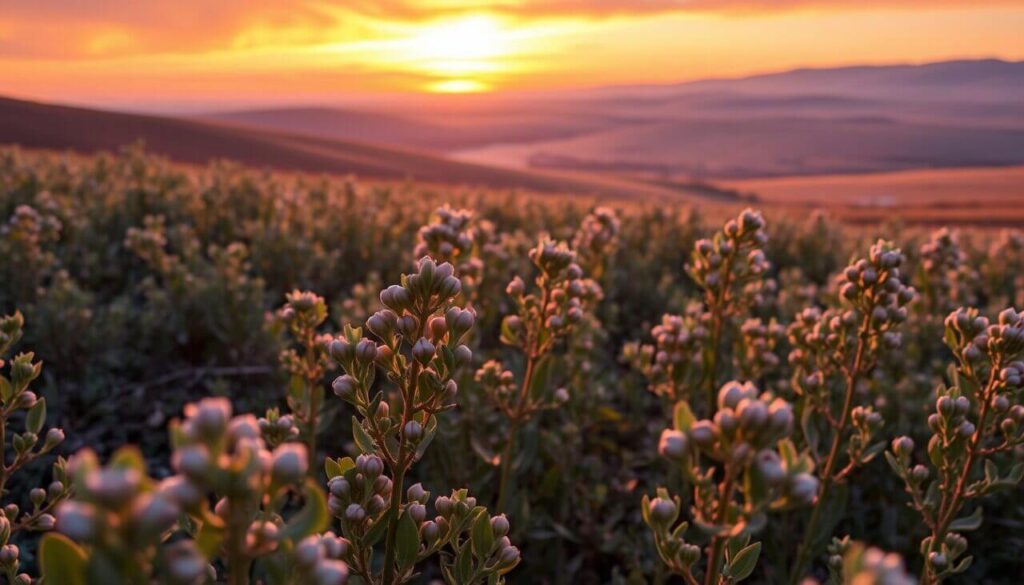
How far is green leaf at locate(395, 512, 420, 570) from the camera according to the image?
90.6 inches

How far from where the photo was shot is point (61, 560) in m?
1.15

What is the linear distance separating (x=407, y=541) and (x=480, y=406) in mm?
2565

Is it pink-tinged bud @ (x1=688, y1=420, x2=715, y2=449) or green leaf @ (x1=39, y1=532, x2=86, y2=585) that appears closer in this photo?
green leaf @ (x1=39, y1=532, x2=86, y2=585)

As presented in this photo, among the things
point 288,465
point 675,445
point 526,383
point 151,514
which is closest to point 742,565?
point 675,445

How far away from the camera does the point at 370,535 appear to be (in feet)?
7.55

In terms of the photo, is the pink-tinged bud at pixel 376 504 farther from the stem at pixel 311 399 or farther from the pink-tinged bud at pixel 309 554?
the stem at pixel 311 399

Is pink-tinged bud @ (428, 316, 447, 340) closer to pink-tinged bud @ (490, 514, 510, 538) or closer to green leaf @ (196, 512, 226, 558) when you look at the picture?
pink-tinged bud @ (490, 514, 510, 538)

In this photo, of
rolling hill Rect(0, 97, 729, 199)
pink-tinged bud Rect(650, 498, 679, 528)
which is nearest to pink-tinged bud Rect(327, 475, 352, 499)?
pink-tinged bud Rect(650, 498, 679, 528)

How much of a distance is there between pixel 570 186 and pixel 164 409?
49286 mm

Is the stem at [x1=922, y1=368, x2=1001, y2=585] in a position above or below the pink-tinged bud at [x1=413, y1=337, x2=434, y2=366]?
below

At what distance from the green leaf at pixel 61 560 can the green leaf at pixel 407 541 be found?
1198mm

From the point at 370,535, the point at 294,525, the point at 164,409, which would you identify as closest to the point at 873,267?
the point at 370,535

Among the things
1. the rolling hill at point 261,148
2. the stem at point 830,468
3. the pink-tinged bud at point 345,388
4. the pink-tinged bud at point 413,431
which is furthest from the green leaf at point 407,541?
the rolling hill at point 261,148

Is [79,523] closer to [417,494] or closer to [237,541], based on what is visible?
[237,541]
